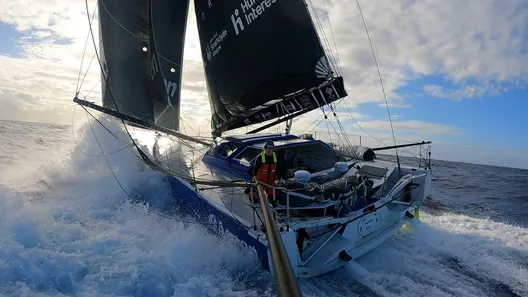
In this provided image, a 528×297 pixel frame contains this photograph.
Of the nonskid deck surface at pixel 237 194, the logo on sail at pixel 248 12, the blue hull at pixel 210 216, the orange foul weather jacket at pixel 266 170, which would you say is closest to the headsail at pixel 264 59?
the logo on sail at pixel 248 12

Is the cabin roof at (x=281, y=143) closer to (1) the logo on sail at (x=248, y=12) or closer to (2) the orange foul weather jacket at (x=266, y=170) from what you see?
(2) the orange foul weather jacket at (x=266, y=170)

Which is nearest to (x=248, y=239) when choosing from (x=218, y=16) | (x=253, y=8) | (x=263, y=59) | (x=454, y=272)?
(x=454, y=272)

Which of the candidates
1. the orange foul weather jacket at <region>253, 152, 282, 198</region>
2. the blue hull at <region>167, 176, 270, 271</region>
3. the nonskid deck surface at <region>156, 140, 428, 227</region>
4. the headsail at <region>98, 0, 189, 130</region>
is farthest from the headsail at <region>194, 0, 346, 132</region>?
the blue hull at <region>167, 176, 270, 271</region>

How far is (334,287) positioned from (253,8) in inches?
222

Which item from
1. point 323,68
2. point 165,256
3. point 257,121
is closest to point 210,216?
point 165,256

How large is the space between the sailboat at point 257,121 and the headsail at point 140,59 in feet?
0.09

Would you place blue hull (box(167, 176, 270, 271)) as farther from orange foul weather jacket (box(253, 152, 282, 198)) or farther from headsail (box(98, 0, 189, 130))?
headsail (box(98, 0, 189, 130))

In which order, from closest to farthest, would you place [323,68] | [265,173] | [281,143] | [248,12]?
[265,173] < [281,143] < [323,68] < [248,12]

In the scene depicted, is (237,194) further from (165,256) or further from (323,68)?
(323,68)

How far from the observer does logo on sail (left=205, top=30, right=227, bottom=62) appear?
27.7 feet

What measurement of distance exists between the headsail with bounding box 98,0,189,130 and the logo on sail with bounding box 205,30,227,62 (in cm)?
112

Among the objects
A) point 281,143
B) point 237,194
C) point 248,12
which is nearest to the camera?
point 237,194

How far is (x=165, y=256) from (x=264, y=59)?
473 cm

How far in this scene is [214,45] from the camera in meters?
8.80
